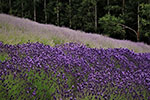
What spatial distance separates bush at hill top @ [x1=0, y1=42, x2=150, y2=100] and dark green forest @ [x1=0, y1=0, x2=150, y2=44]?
35.7 ft

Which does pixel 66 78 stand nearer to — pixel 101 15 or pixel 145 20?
pixel 145 20

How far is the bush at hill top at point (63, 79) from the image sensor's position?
A: 2.48 metres

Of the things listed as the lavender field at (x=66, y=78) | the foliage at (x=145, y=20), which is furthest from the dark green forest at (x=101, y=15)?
the lavender field at (x=66, y=78)

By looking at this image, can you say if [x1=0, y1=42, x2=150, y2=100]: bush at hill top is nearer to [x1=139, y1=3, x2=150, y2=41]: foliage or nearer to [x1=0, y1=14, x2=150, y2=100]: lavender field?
[x1=0, y1=14, x2=150, y2=100]: lavender field

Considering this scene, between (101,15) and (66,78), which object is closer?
(66,78)

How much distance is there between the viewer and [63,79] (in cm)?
281

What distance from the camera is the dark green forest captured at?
575 inches

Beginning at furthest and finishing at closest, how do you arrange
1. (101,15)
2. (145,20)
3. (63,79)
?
(101,15) < (145,20) < (63,79)

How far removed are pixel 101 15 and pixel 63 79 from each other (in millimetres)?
21121

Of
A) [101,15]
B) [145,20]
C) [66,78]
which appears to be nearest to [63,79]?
[66,78]

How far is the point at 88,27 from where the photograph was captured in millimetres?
21734

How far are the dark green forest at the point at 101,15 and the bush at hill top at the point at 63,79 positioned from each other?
35.7 feet

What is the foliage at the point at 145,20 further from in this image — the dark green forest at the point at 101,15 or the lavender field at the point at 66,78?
the lavender field at the point at 66,78

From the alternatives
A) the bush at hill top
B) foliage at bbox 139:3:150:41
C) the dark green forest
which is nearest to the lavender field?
the bush at hill top
